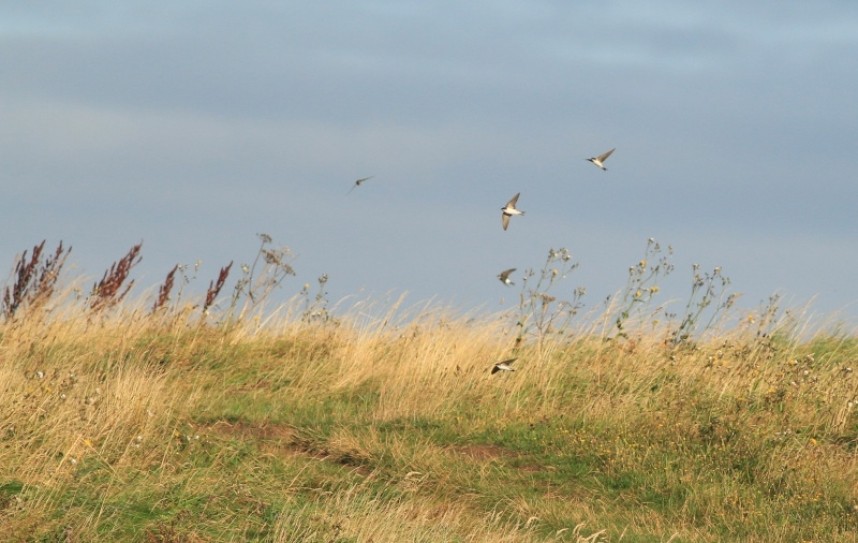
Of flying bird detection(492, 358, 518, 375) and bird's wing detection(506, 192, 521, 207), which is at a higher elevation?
bird's wing detection(506, 192, 521, 207)

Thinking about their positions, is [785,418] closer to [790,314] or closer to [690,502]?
[690,502]

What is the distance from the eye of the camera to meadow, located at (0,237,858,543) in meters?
6.95

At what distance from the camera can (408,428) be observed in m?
10.8

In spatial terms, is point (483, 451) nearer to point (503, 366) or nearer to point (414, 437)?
point (414, 437)

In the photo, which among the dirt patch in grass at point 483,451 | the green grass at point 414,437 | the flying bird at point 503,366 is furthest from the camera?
the flying bird at point 503,366

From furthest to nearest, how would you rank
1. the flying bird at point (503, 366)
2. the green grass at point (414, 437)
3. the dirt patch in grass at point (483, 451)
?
the flying bird at point (503, 366) < the dirt patch in grass at point (483, 451) < the green grass at point (414, 437)

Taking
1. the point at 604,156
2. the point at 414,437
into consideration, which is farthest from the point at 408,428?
the point at 604,156

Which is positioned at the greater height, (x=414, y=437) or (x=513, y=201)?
(x=513, y=201)

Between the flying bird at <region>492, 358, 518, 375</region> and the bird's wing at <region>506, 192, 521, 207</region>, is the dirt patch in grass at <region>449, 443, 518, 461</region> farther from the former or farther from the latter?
the bird's wing at <region>506, 192, 521, 207</region>

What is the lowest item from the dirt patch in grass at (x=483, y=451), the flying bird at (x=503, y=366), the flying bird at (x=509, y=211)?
the dirt patch in grass at (x=483, y=451)

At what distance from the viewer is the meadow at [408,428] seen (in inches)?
274

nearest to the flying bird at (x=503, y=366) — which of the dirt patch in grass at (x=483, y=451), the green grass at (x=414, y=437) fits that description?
the green grass at (x=414, y=437)

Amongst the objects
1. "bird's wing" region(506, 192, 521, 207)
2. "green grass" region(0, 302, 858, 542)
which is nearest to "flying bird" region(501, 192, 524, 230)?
"bird's wing" region(506, 192, 521, 207)

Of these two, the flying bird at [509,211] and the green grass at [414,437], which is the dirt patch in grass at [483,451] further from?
the flying bird at [509,211]
